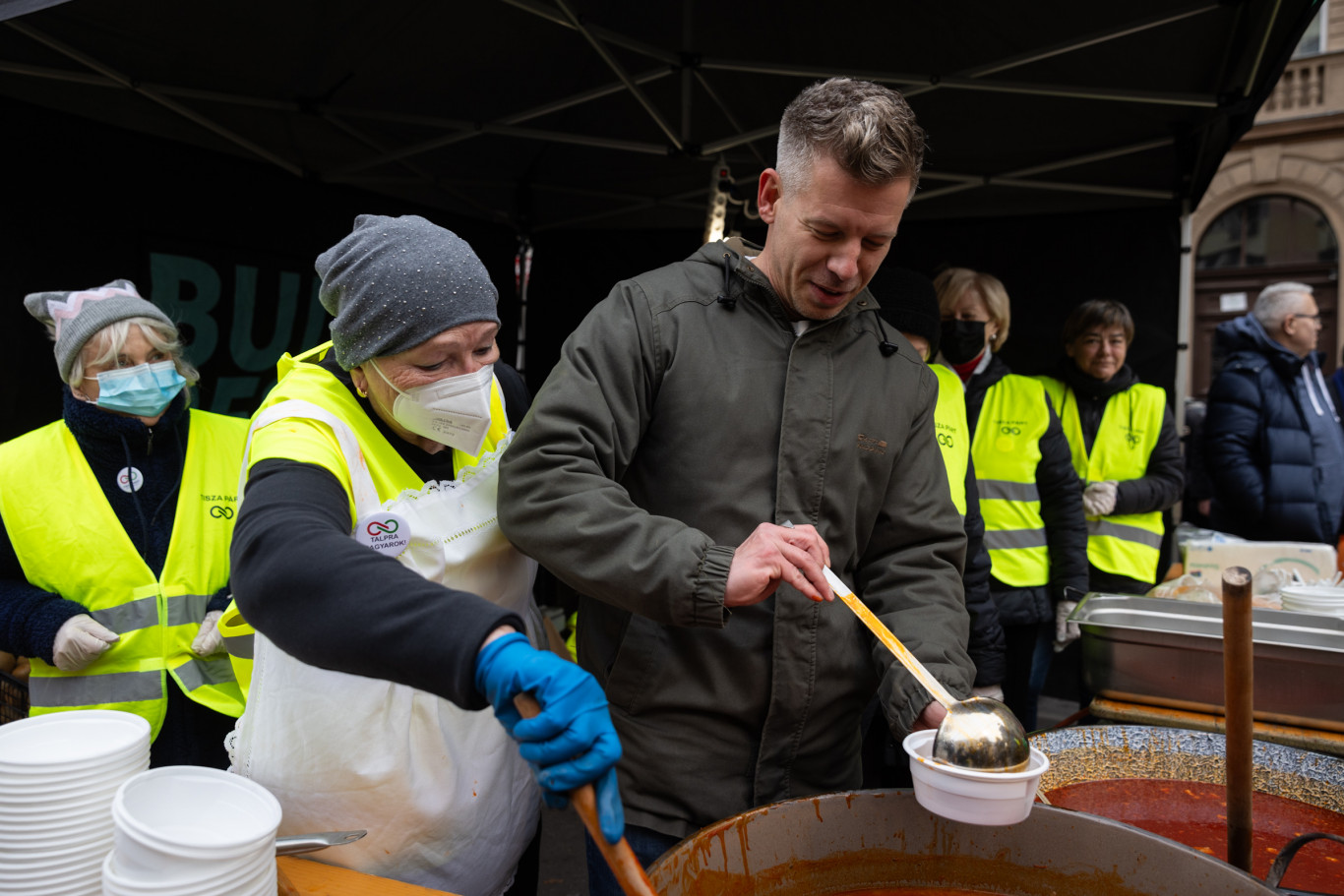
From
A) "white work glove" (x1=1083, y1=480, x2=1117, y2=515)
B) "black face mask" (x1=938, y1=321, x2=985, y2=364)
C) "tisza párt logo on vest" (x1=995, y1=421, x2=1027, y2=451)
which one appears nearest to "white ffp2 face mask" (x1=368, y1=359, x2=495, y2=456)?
"black face mask" (x1=938, y1=321, x2=985, y2=364)

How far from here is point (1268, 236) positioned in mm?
13031

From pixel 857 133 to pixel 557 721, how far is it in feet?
3.08

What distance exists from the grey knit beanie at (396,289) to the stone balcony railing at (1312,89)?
14801 millimetres

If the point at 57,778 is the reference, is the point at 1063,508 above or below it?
above

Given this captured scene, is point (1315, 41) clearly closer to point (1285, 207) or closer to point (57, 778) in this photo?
point (1285, 207)

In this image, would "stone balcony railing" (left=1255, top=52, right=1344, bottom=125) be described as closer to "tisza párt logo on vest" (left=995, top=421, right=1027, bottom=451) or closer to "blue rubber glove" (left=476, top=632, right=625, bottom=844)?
"tisza párt logo on vest" (left=995, top=421, right=1027, bottom=451)

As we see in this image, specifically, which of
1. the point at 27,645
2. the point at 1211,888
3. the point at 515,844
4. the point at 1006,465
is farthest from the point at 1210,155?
the point at 27,645

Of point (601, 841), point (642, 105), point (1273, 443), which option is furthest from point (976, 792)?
point (1273, 443)

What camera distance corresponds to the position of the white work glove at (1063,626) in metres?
3.11

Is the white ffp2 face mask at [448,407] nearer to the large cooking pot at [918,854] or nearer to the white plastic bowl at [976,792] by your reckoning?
the large cooking pot at [918,854]

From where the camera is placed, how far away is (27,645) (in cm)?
208

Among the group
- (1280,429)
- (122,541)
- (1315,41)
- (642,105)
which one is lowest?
(122,541)

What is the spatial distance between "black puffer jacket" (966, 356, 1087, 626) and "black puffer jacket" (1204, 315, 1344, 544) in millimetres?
1511

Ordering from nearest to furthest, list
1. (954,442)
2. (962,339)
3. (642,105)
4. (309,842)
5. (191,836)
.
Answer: (191,836)
(309,842)
(954,442)
(962,339)
(642,105)
